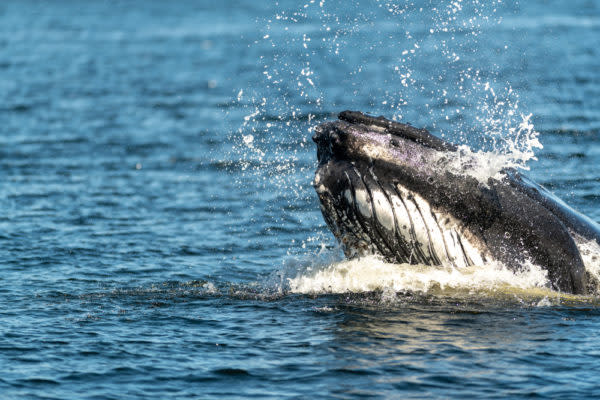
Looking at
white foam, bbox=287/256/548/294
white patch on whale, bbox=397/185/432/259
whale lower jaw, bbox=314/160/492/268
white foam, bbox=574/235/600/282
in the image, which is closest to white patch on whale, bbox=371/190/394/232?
whale lower jaw, bbox=314/160/492/268

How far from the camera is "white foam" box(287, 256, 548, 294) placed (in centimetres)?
1005

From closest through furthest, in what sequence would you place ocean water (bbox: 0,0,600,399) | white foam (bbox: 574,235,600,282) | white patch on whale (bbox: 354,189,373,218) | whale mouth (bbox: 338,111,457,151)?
ocean water (bbox: 0,0,600,399)
white patch on whale (bbox: 354,189,373,218)
whale mouth (bbox: 338,111,457,151)
white foam (bbox: 574,235,600,282)

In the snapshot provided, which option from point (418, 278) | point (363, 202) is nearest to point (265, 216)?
point (418, 278)

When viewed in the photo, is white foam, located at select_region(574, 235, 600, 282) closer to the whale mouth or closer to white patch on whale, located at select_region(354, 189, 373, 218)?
the whale mouth

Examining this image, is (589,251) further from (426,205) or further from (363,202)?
(363,202)

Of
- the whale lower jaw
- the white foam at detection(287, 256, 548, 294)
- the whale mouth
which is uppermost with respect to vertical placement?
the whale mouth

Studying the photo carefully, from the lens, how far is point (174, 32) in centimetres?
4378

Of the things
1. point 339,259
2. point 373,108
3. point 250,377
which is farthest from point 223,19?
point 250,377

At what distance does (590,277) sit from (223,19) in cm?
3721

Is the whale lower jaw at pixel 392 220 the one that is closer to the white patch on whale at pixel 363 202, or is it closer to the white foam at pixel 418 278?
the white patch on whale at pixel 363 202

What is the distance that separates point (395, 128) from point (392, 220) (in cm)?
94

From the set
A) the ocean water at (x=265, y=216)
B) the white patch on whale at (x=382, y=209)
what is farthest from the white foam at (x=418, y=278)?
the white patch on whale at (x=382, y=209)

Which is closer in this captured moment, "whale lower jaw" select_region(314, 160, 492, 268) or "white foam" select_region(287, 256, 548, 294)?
"whale lower jaw" select_region(314, 160, 492, 268)

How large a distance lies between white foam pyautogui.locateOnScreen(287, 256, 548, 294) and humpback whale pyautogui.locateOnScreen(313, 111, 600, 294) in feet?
0.31
